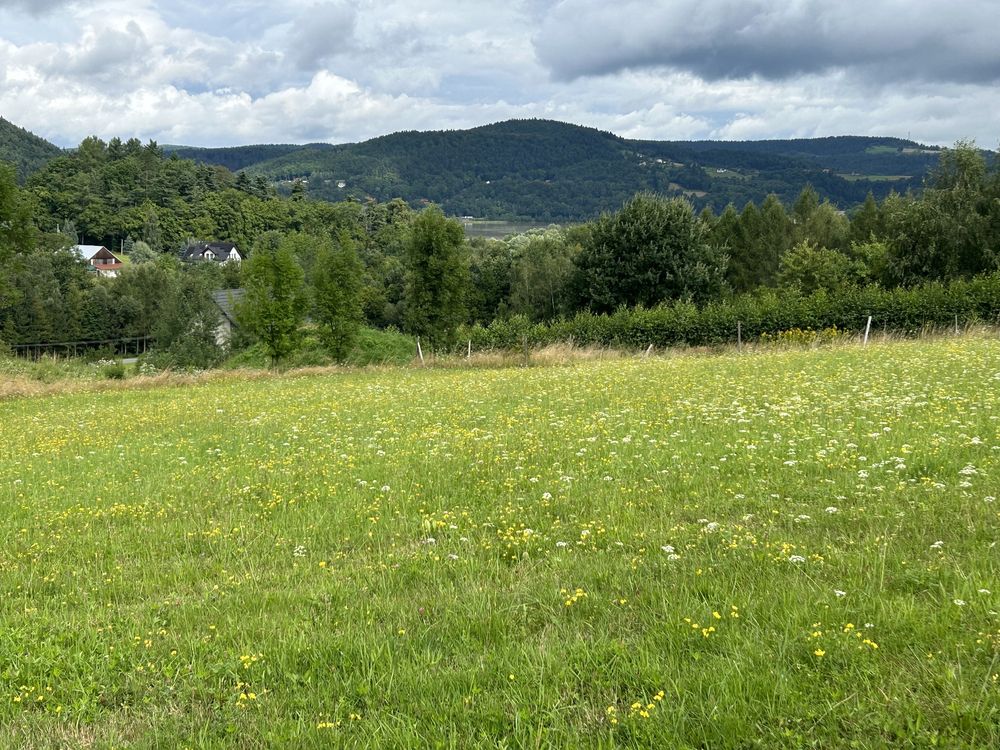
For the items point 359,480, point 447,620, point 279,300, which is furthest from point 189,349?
point 447,620

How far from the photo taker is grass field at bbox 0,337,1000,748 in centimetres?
367

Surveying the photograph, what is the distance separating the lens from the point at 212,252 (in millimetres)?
149000

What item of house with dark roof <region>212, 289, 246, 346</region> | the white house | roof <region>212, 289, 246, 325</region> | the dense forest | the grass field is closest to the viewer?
the grass field

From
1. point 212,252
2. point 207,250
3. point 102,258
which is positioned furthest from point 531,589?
point 102,258

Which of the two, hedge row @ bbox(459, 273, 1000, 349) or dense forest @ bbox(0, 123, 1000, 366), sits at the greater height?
dense forest @ bbox(0, 123, 1000, 366)

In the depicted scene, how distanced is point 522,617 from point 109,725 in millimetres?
2734

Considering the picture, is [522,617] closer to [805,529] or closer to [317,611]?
[317,611]

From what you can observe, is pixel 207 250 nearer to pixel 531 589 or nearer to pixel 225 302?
pixel 225 302

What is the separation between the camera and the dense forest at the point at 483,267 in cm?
4341

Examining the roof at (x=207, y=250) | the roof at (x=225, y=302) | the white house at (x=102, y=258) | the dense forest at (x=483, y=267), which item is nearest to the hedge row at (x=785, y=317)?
the dense forest at (x=483, y=267)

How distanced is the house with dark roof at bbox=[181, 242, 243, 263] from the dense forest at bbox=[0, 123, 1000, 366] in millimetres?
4011

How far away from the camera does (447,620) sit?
193 inches

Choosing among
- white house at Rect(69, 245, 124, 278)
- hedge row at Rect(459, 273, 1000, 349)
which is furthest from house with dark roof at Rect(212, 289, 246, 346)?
Answer: white house at Rect(69, 245, 124, 278)

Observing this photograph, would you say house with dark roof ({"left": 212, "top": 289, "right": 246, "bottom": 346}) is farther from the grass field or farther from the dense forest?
the grass field
